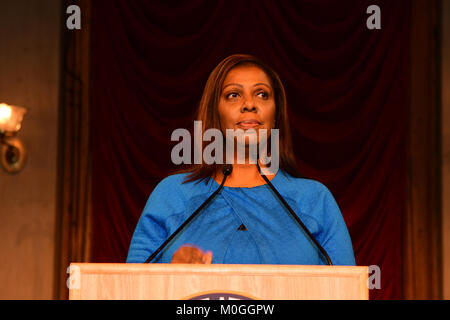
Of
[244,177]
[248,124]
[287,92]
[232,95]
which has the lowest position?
[244,177]

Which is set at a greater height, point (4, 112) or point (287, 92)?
point (287, 92)

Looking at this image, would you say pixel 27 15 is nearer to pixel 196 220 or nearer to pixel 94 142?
pixel 94 142

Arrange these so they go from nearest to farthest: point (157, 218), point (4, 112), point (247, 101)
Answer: point (157, 218) → point (247, 101) → point (4, 112)

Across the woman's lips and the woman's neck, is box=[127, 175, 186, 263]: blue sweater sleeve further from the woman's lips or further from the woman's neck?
the woman's lips

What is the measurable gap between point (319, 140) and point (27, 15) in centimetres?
231

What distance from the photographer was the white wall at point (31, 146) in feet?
12.6

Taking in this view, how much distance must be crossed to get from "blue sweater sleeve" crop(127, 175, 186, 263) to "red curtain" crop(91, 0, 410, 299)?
196cm

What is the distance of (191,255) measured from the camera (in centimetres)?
175

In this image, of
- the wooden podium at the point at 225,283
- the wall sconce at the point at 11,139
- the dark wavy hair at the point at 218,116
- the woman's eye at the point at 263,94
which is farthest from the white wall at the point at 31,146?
the wooden podium at the point at 225,283

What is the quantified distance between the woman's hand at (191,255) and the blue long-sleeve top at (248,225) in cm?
2

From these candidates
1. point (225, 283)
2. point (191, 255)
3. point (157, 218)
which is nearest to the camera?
point (225, 283)

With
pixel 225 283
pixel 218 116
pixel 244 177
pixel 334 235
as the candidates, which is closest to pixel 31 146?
pixel 218 116

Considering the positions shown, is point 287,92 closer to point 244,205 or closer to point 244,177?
point 244,177

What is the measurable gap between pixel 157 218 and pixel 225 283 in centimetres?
72
